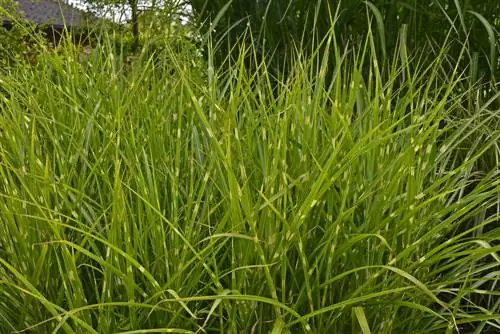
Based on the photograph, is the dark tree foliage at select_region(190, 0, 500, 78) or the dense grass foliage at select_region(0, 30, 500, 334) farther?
the dark tree foliage at select_region(190, 0, 500, 78)

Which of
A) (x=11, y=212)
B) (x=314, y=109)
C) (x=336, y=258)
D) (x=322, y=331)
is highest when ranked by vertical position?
(x=314, y=109)

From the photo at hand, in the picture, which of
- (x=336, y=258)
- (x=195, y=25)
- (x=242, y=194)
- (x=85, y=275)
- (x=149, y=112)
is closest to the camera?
(x=242, y=194)

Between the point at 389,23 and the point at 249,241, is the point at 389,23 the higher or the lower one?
the higher one

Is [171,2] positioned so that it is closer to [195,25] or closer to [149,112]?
[195,25]

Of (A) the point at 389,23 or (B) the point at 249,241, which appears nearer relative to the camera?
(B) the point at 249,241

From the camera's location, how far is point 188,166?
1611 millimetres

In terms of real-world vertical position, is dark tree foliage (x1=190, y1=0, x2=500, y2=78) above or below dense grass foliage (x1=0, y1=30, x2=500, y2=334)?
above

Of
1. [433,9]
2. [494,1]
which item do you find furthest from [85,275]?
[494,1]

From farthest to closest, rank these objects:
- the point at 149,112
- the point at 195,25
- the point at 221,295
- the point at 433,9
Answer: the point at 195,25
the point at 433,9
the point at 149,112
the point at 221,295

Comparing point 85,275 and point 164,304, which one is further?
point 85,275

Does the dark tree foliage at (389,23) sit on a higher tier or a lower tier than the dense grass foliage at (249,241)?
higher

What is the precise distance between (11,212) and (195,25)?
183cm

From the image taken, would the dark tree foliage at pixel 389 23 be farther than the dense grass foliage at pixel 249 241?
Yes

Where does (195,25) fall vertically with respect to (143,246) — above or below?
above
